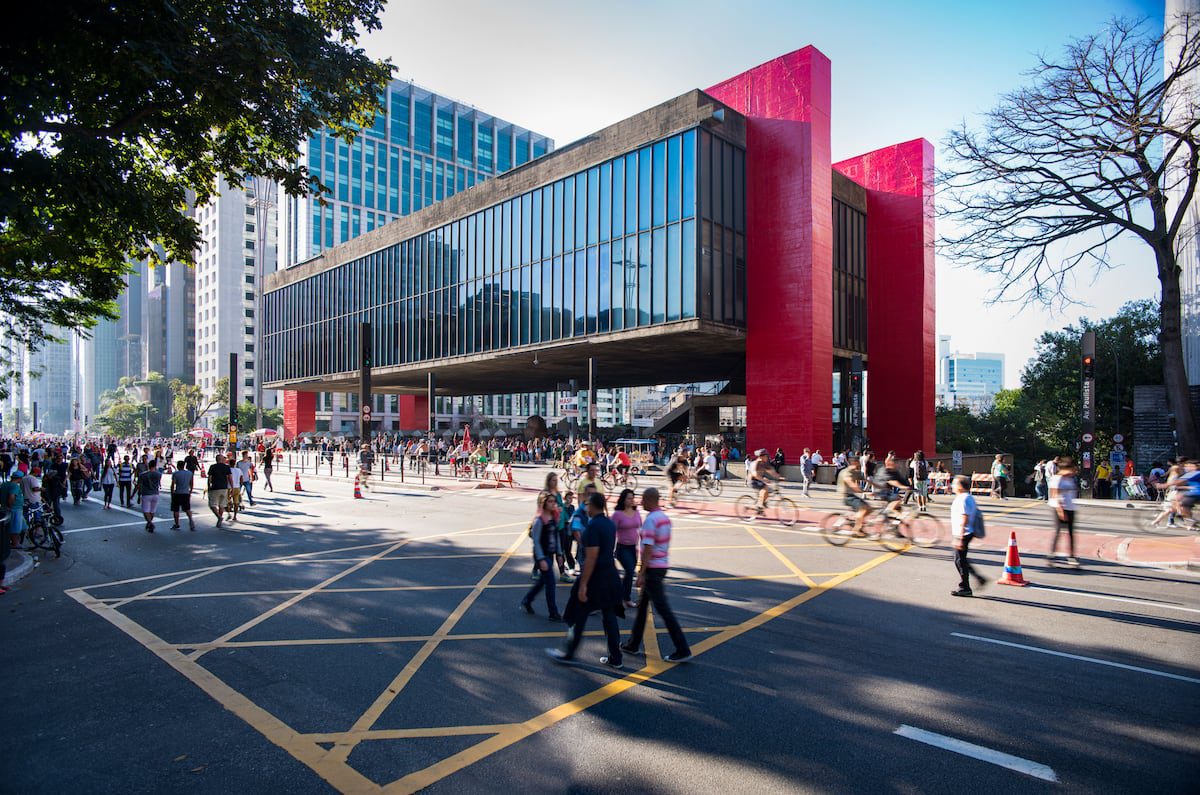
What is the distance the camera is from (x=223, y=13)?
9281 mm

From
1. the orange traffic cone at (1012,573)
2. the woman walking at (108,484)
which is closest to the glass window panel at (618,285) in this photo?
the woman walking at (108,484)

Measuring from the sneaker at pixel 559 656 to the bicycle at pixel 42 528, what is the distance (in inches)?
465

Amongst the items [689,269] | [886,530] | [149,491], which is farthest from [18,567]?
[689,269]

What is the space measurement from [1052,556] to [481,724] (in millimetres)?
10517

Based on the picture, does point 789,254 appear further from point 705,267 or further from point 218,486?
point 218,486

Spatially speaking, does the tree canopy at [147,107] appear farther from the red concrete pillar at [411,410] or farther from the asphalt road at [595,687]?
the red concrete pillar at [411,410]

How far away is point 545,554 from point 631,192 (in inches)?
1113

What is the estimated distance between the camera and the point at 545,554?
7.70 metres

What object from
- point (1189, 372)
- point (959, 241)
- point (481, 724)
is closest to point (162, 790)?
point (481, 724)

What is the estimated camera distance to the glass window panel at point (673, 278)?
3034cm

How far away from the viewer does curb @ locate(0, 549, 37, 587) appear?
10102 mm

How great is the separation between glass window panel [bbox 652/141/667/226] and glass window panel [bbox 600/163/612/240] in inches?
126

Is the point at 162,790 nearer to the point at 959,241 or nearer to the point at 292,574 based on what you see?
the point at 292,574

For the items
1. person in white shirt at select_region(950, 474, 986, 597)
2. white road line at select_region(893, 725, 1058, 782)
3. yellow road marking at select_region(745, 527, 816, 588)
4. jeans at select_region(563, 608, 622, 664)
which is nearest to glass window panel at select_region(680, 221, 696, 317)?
yellow road marking at select_region(745, 527, 816, 588)
